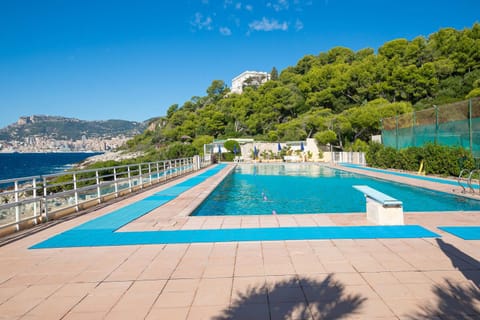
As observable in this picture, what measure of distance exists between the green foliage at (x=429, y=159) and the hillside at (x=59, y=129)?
13702cm

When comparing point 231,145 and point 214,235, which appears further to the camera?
point 231,145

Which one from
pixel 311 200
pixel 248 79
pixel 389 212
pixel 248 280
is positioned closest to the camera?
pixel 248 280

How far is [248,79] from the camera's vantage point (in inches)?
2970

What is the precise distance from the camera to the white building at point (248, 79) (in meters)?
75.3

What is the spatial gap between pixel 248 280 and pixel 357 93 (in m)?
34.0

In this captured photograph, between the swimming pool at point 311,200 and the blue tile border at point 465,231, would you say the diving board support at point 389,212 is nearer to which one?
the blue tile border at point 465,231

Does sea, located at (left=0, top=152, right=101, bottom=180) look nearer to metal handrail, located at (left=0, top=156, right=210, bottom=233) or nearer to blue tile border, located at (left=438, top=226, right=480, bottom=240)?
metal handrail, located at (left=0, top=156, right=210, bottom=233)

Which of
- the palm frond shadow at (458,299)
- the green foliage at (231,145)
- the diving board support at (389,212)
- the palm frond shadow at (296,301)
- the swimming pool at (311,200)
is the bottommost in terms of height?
the swimming pool at (311,200)

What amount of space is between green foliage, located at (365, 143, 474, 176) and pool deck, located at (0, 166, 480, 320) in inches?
327

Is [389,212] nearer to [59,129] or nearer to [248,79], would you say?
[248,79]

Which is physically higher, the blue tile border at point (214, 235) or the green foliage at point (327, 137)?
the green foliage at point (327, 137)

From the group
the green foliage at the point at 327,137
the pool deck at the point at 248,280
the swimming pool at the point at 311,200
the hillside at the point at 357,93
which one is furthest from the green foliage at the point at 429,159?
the green foliage at the point at 327,137

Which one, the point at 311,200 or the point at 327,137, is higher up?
the point at 327,137

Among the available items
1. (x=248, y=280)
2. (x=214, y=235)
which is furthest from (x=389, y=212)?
(x=248, y=280)
